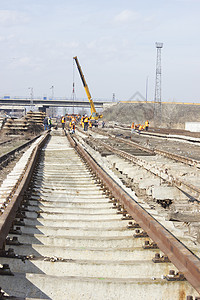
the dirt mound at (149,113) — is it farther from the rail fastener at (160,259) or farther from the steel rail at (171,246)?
the rail fastener at (160,259)

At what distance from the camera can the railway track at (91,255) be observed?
3.26m

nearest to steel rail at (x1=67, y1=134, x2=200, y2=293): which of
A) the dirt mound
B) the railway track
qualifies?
the railway track

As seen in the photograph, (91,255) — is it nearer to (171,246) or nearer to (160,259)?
(160,259)

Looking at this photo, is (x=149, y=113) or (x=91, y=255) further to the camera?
(x=149, y=113)

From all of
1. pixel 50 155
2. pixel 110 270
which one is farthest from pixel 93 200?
pixel 50 155

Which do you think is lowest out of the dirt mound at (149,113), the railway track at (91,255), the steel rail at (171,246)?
the railway track at (91,255)

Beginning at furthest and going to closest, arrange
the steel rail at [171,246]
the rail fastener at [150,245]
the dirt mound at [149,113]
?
the dirt mound at [149,113], the rail fastener at [150,245], the steel rail at [171,246]

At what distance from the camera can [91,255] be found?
159 inches

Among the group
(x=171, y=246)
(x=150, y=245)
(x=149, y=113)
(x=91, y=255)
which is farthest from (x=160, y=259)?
(x=149, y=113)

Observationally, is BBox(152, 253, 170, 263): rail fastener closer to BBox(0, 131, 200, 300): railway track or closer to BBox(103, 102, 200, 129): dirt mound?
BBox(0, 131, 200, 300): railway track

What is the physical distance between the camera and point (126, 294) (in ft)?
10.6

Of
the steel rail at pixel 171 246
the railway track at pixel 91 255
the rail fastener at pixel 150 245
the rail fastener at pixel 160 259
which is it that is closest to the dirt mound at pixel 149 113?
the railway track at pixel 91 255

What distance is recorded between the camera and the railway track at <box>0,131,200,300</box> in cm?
326

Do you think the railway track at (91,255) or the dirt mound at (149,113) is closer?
the railway track at (91,255)
